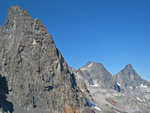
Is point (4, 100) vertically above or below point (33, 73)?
below

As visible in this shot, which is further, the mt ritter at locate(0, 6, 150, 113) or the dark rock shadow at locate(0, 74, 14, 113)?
the mt ritter at locate(0, 6, 150, 113)

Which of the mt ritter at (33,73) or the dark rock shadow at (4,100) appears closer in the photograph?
the dark rock shadow at (4,100)

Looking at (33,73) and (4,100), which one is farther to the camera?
(33,73)

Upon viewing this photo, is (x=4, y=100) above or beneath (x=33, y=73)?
beneath

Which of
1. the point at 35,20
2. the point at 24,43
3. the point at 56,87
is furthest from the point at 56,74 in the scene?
the point at 35,20

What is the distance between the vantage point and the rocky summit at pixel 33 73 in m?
142

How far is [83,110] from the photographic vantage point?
149m

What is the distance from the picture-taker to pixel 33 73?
6019 inches

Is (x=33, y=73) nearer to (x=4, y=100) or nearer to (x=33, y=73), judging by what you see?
(x=33, y=73)

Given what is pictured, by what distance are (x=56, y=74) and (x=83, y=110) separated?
29.5m

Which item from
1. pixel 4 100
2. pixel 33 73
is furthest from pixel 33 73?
pixel 4 100

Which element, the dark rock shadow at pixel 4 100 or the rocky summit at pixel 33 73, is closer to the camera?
the dark rock shadow at pixel 4 100

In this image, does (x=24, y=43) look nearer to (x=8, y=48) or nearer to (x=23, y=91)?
(x=8, y=48)

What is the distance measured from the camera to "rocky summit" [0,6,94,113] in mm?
141625
